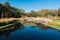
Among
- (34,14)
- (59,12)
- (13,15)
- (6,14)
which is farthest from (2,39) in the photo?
(34,14)

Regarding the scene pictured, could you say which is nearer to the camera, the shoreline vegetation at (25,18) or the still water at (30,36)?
the still water at (30,36)

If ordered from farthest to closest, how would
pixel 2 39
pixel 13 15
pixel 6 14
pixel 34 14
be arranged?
pixel 34 14
pixel 13 15
pixel 6 14
pixel 2 39

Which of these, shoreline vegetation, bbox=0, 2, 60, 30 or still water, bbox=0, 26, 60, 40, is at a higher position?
still water, bbox=0, 26, 60, 40

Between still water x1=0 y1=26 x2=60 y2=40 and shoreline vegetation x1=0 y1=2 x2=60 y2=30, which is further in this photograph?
shoreline vegetation x1=0 y1=2 x2=60 y2=30

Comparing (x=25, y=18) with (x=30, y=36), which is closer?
(x=30, y=36)

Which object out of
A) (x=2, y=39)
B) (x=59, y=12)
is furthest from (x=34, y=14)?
(x=2, y=39)

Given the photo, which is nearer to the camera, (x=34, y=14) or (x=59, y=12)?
(x=59, y=12)

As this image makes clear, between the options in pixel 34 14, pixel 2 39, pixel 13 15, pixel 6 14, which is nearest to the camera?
pixel 2 39

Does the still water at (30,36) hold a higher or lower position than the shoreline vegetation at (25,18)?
higher

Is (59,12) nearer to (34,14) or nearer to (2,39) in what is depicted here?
(34,14)

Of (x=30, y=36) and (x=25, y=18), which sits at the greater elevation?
(x=30, y=36)

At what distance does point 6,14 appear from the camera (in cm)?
8938

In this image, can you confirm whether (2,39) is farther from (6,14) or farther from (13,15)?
(13,15)

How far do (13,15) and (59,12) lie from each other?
36.9 meters
